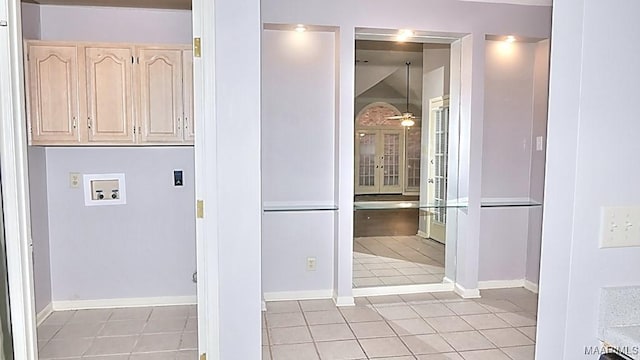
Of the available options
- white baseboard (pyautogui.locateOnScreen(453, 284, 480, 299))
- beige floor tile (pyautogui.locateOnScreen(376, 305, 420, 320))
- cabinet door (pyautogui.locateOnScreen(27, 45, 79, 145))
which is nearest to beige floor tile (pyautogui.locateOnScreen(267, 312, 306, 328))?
beige floor tile (pyautogui.locateOnScreen(376, 305, 420, 320))

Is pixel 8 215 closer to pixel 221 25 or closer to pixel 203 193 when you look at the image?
pixel 203 193

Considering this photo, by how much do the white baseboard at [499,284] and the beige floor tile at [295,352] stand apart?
6.99 feet

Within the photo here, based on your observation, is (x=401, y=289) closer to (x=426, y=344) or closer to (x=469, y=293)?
(x=469, y=293)

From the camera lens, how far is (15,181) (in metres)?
1.86

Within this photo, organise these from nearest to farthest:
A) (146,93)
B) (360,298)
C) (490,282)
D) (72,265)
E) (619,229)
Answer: (619,229)
(146,93)
(72,265)
(360,298)
(490,282)

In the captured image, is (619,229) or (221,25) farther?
(221,25)

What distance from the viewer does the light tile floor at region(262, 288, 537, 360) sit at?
10.3 ft

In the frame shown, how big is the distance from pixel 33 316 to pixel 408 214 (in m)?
4.12

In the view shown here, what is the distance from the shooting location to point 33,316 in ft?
6.52

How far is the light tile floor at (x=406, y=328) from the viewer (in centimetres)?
313

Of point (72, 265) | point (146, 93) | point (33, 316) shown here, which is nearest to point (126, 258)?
point (72, 265)

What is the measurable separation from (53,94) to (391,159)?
3788 millimetres

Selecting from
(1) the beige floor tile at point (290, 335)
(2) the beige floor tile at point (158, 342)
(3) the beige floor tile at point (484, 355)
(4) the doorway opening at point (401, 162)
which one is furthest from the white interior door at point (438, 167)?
(2) the beige floor tile at point (158, 342)

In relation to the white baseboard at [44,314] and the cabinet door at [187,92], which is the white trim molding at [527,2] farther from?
the white baseboard at [44,314]
